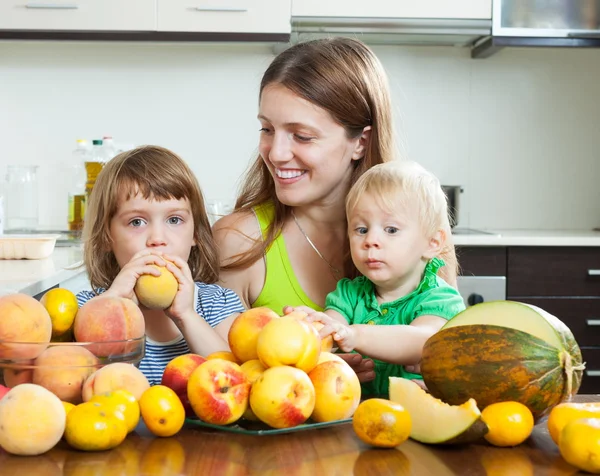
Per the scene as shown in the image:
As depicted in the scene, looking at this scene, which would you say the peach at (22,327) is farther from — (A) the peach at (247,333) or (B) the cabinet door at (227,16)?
(B) the cabinet door at (227,16)

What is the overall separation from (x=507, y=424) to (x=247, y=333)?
282mm

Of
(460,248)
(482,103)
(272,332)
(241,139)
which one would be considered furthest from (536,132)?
(272,332)

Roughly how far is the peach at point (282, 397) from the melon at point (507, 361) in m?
0.15

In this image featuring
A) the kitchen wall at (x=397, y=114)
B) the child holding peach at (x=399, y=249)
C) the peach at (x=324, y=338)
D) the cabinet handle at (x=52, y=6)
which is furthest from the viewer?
the kitchen wall at (x=397, y=114)

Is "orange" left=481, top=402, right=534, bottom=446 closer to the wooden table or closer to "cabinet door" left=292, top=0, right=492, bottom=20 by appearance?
the wooden table

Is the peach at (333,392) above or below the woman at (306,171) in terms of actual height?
below

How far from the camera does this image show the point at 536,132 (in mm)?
3674

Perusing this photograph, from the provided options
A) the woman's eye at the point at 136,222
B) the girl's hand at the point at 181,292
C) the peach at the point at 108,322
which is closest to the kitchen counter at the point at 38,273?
the woman's eye at the point at 136,222

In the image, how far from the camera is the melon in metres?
0.81

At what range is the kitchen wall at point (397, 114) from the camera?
355cm

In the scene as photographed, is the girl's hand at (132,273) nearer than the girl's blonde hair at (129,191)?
Yes

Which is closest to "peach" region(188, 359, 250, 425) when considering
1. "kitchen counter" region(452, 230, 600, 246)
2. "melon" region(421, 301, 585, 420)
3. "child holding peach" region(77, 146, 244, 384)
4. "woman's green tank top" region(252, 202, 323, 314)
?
"melon" region(421, 301, 585, 420)

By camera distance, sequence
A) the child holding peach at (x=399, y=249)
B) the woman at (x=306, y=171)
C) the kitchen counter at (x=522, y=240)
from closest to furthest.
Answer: the child holding peach at (x=399, y=249) → the woman at (x=306, y=171) → the kitchen counter at (x=522, y=240)

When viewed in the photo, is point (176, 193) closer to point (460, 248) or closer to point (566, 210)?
point (460, 248)
